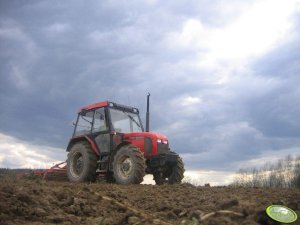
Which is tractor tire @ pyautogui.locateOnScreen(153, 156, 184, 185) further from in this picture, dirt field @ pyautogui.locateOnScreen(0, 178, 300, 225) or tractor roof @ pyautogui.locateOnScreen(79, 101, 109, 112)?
dirt field @ pyautogui.locateOnScreen(0, 178, 300, 225)

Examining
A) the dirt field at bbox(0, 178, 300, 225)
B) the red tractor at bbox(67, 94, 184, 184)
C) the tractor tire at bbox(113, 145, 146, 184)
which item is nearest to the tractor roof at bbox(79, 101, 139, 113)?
the red tractor at bbox(67, 94, 184, 184)

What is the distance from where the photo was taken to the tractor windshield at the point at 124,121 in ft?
41.4

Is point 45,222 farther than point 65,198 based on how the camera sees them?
No

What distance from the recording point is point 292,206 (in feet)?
17.0

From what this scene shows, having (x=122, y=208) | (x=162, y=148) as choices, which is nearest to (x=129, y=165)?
(x=162, y=148)

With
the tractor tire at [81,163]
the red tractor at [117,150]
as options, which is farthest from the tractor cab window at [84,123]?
the tractor tire at [81,163]

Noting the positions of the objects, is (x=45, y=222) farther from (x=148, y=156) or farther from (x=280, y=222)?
(x=148, y=156)

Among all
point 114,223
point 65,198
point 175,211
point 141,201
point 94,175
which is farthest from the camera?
point 94,175

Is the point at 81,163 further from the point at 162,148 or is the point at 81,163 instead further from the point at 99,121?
the point at 162,148

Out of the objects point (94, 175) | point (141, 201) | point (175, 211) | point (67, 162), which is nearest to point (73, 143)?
point (67, 162)

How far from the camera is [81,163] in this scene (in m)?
A: 13.2

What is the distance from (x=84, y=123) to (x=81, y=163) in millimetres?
1332

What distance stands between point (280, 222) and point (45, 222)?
3.07 m

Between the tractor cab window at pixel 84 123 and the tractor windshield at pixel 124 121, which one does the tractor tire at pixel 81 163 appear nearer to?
the tractor cab window at pixel 84 123
